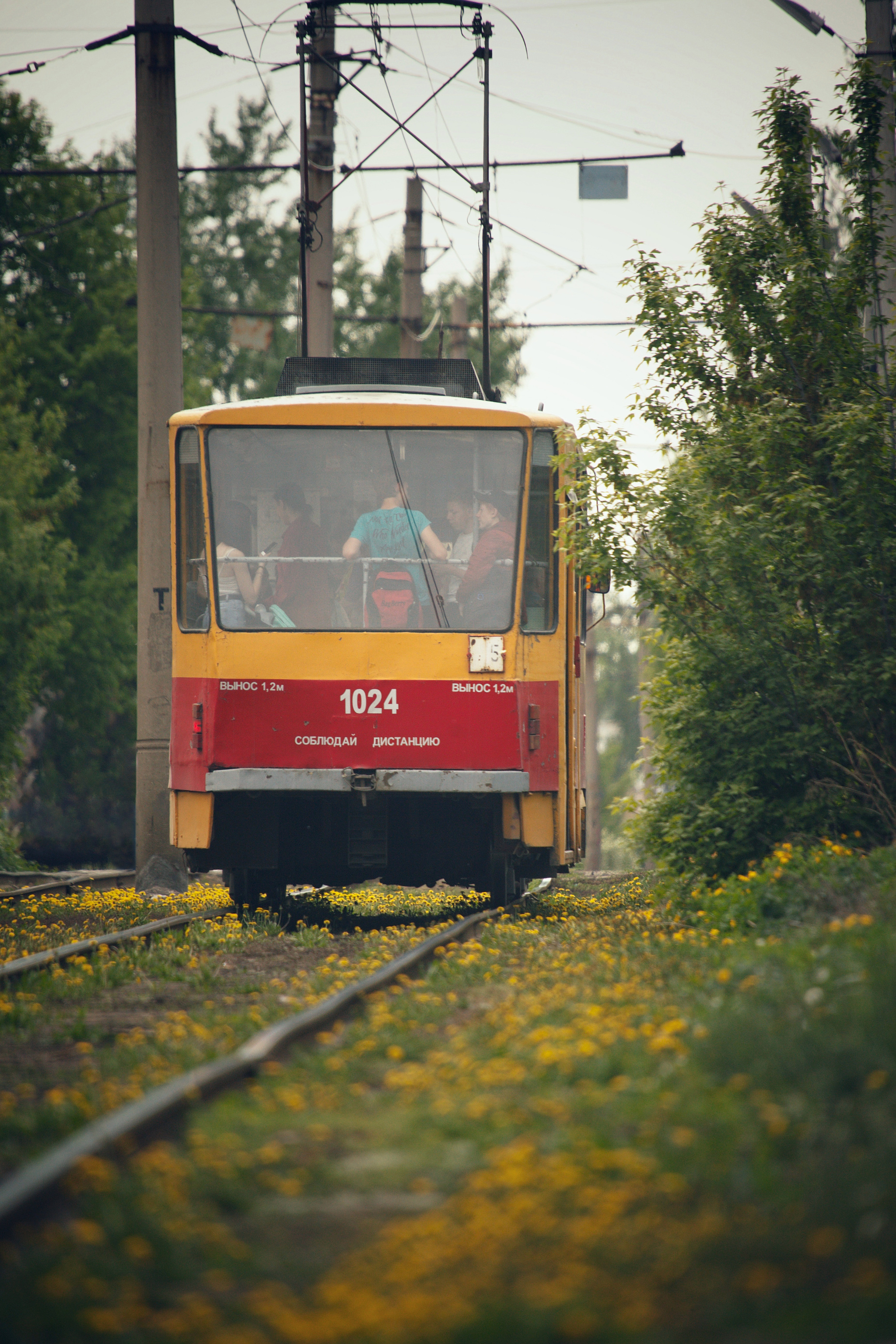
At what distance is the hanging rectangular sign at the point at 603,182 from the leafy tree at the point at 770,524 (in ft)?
32.3

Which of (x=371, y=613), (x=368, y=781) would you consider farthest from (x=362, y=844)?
(x=371, y=613)

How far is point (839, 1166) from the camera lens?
11.1 feet

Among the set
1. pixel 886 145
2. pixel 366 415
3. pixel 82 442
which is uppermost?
pixel 82 442

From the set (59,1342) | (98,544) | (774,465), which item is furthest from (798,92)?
(98,544)

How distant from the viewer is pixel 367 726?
981 cm

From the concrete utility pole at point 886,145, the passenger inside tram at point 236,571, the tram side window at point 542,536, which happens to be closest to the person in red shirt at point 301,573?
the passenger inside tram at point 236,571

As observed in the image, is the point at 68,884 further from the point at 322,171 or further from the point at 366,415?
the point at 322,171

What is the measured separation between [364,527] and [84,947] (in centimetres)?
359

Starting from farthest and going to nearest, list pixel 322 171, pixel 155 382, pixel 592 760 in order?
1. pixel 592 760
2. pixel 322 171
3. pixel 155 382

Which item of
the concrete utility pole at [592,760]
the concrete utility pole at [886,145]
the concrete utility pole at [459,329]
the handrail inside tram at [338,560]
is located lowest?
the concrete utility pole at [592,760]

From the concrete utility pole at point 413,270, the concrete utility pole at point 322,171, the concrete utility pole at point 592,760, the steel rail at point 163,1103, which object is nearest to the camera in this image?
the steel rail at point 163,1103

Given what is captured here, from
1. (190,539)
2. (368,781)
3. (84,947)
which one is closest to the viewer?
(84,947)

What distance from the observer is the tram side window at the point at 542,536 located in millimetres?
10117

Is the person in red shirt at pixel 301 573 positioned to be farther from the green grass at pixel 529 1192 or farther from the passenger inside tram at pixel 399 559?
the green grass at pixel 529 1192
